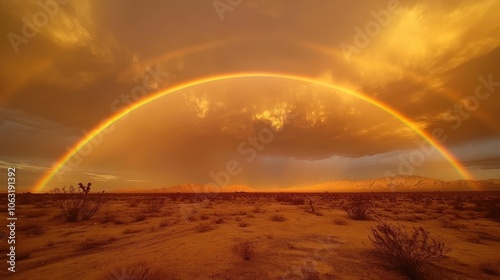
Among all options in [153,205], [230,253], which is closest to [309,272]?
[230,253]

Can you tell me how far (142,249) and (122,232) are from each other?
4.15 m

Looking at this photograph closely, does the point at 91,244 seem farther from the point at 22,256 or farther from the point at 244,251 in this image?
the point at 244,251

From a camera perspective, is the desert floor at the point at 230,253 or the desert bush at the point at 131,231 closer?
the desert floor at the point at 230,253

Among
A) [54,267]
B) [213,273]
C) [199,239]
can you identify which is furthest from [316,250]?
[54,267]

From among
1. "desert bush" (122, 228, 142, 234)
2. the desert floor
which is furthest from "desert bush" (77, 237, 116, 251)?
"desert bush" (122, 228, 142, 234)

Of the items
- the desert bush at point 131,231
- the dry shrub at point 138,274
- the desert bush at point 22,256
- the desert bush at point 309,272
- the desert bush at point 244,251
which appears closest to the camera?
the dry shrub at point 138,274

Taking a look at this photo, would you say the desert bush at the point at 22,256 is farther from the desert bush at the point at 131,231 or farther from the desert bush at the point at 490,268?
the desert bush at the point at 490,268

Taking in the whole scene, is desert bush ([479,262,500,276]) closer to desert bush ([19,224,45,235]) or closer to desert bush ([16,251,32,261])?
desert bush ([16,251,32,261])

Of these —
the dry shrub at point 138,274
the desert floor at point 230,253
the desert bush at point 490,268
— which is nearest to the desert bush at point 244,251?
the desert floor at point 230,253

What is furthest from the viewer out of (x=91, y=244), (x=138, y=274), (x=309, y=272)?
(x=91, y=244)

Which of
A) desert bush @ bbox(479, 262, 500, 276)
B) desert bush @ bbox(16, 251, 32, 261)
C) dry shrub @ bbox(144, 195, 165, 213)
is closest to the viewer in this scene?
desert bush @ bbox(479, 262, 500, 276)

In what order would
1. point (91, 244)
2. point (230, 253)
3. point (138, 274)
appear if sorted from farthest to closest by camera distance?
point (91, 244)
point (230, 253)
point (138, 274)

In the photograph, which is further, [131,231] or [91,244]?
[131,231]

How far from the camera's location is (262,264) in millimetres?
6879
